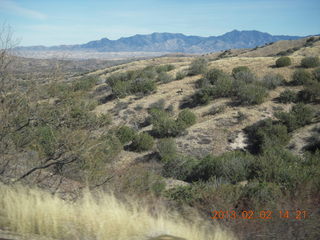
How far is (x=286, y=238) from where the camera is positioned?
497 cm

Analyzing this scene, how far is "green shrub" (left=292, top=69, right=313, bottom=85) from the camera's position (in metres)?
24.7

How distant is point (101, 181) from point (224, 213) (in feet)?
8.46

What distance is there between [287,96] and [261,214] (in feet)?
62.1

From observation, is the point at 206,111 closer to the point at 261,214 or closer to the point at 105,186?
the point at 105,186

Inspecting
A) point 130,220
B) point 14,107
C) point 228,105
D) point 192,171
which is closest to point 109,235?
point 130,220

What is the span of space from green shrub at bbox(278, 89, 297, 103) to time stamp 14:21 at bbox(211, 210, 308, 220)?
18723 mm

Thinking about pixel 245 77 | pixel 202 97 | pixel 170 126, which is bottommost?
pixel 170 126

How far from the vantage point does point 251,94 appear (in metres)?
23.4

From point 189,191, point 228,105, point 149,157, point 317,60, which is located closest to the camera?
point 189,191

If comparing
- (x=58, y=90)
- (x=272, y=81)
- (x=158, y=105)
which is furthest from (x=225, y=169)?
(x=272, y=81)

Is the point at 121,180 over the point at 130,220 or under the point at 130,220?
under

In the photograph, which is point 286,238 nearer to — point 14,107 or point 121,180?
point 121,180

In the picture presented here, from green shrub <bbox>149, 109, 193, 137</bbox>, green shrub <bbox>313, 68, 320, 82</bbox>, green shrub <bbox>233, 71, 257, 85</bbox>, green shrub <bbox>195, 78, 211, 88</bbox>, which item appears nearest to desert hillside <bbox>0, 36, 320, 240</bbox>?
green shrub <bbox>149, 109, 193, 137</bbox>

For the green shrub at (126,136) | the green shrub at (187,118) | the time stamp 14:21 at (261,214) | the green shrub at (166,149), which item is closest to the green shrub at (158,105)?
the green shrub at (187,118)
